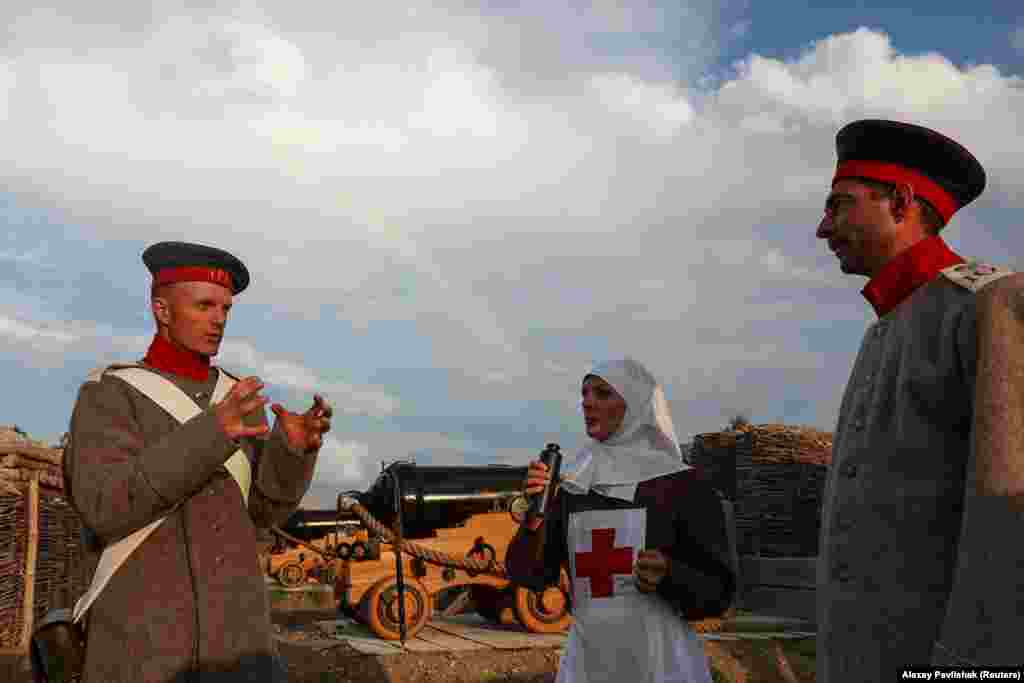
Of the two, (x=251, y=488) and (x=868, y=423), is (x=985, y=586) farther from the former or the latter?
(x=251, y=488)

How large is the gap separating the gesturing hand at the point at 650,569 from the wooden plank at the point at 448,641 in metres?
5.29

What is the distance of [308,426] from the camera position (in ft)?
10.9

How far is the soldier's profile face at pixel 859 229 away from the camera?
2.54 m

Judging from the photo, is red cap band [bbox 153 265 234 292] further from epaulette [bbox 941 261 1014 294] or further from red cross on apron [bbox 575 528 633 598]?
epaulette [bbox 941 261 1014 294]

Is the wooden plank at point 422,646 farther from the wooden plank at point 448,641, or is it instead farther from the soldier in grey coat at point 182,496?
the soldier in grey coat at point 182,496

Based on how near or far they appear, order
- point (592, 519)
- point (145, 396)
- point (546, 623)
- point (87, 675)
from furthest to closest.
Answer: point (546, 623)
point (592, 519)
point (145, 396)
point (87, 675)

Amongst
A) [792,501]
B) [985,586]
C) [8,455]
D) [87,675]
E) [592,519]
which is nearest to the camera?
[985,586]

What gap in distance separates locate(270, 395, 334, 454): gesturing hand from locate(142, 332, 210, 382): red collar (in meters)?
0.36

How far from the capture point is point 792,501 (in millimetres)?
12273

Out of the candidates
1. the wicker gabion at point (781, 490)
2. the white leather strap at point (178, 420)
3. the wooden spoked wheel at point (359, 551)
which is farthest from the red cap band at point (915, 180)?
the wicker gabion at point (781, 490)

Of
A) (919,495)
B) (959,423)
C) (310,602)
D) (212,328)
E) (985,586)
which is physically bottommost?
(310,602)

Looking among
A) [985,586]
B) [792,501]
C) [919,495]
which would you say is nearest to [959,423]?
[919,495]

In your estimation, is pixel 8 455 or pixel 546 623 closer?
pixel 8 455

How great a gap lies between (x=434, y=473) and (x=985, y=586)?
930cm
